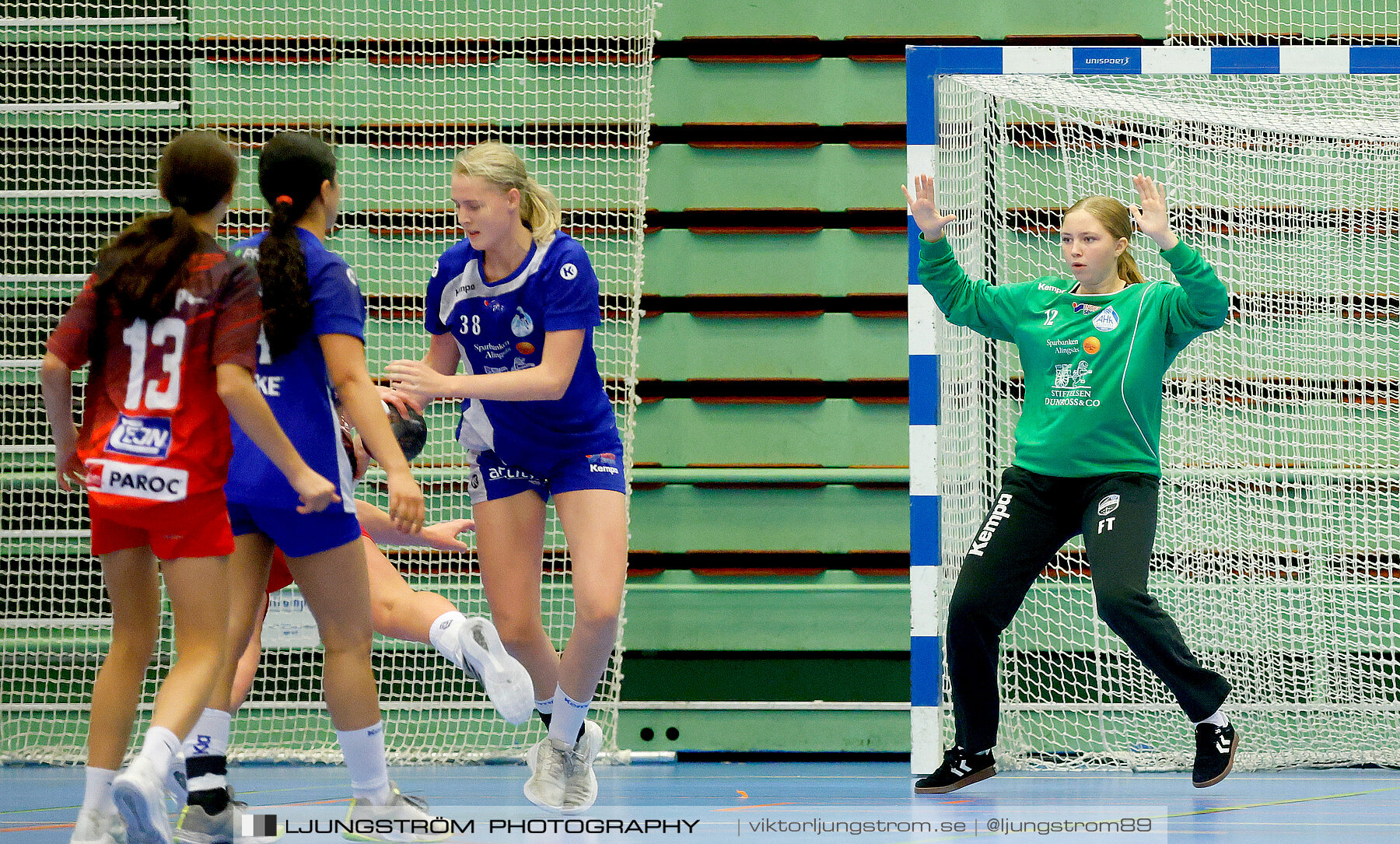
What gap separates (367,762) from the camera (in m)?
2.89

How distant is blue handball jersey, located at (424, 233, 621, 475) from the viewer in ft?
11.5

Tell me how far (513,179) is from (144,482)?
126 centimetres

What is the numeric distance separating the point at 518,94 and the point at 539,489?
103 inches

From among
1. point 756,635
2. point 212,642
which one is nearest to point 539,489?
point 212,642

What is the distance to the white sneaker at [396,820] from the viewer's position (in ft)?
9.44

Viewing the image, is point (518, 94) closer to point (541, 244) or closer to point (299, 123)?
point (299, 123)

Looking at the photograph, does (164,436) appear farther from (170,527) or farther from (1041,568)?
(1041,568)

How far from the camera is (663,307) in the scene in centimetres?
571

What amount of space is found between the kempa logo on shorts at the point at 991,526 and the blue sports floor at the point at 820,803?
704 mm

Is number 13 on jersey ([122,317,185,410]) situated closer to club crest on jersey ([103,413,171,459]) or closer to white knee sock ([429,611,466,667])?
club crest on jersey ([103,413,171,459])

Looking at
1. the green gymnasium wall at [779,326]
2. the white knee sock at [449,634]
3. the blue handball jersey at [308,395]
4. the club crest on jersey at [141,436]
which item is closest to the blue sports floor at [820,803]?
the white knee sock at [449,634]

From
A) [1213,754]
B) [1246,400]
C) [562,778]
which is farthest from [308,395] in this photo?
[1246,400]

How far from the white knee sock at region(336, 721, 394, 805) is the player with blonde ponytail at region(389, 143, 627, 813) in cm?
66

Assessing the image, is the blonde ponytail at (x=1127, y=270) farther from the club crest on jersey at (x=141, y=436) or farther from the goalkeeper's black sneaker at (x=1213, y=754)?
the club crest on jersey at (x=141, y=436)
